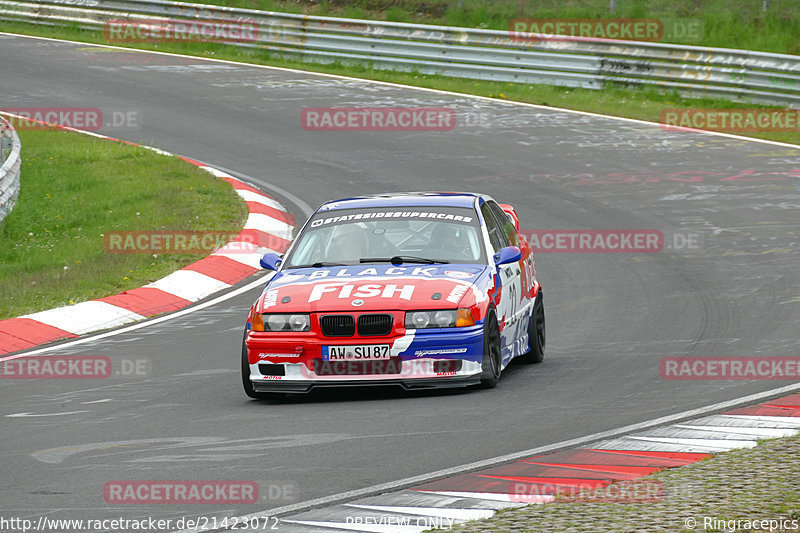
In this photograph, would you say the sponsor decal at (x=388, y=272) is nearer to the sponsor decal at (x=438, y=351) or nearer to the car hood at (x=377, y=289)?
the car hood at (x=377, y=289)

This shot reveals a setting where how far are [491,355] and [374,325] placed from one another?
88 centimetres

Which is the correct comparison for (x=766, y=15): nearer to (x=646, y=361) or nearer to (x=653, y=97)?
(x=653, y=97)

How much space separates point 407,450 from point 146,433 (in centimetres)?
168

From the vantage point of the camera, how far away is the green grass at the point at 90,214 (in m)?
13.0

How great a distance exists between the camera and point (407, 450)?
6793mm

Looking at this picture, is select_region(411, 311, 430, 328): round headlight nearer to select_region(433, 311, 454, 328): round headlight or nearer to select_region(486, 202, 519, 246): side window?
select_region(433, 311, 454, 328): round headlight

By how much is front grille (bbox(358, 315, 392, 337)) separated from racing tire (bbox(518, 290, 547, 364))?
71.4 inches

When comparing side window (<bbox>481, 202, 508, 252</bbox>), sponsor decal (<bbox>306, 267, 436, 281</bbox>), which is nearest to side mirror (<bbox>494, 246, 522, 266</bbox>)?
side window (<bbox>481, 202, 508, 252</bbox>)

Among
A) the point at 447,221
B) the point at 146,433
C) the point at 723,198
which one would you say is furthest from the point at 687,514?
the point at 723,198

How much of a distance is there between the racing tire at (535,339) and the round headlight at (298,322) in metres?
2.11

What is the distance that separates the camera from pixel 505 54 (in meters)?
24.3

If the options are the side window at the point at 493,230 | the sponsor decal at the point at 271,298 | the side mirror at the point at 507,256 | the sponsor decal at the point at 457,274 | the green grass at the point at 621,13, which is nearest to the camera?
the sponsor decal at the point at 271,298

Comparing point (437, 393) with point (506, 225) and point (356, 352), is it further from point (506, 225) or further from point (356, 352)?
point (506, 225)

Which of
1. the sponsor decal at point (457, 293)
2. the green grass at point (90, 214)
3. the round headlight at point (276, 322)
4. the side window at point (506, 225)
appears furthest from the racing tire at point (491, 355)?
the green grass at point (90, 214)
